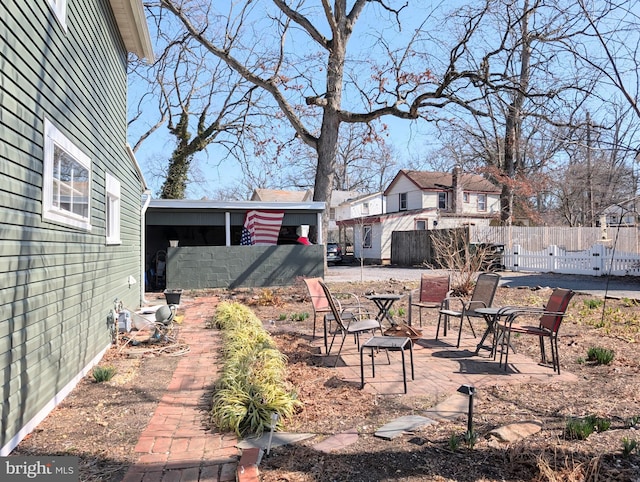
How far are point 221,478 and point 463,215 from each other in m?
31.5

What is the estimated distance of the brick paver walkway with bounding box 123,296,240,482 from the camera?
112 inches

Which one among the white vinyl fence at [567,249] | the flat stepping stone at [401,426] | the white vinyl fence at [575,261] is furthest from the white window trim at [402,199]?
the flat stepping stone at [401,426]

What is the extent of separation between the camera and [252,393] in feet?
12.4

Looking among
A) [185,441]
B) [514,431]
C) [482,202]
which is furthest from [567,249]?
[185,441]

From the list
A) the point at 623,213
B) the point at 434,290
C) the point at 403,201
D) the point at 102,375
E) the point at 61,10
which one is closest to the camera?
the point at 61,10

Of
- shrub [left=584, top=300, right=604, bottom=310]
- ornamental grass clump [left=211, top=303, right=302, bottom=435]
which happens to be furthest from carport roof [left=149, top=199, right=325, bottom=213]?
ornamental grass clump [left=211, top=303, right=302, bottom=435]

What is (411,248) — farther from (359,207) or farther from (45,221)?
(45,221)

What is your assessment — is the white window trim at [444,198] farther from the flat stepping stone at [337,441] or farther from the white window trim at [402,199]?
the flat stepping stone at [337,441]

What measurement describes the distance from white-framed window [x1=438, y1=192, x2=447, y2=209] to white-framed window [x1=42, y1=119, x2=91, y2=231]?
3020 cm

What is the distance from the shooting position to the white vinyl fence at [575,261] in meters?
16.7

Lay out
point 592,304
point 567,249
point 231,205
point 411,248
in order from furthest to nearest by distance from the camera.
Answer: point 411,248
point 567,249
point 231,205
point 592,304

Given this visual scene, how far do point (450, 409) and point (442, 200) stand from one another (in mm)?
31061

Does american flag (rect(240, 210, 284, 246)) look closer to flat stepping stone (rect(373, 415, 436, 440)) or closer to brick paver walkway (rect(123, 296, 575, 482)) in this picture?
brick paver walkway (rect(123, 296, 575, 482))

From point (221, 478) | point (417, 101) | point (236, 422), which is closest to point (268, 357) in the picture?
point (236, 422)
